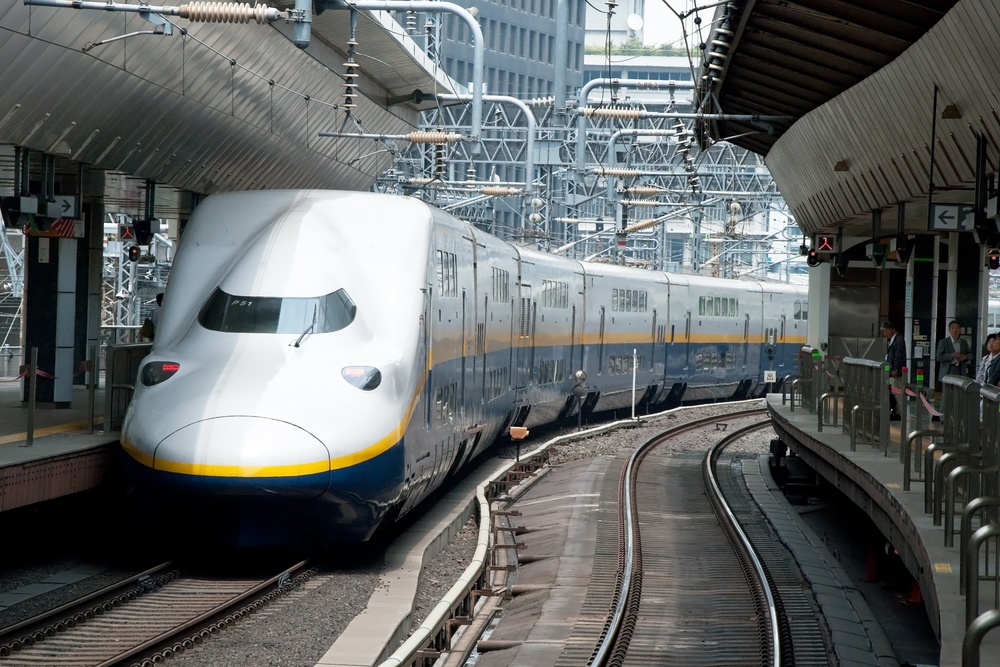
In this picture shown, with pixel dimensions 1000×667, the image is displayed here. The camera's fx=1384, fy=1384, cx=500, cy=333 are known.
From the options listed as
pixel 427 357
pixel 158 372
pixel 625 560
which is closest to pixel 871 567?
pixel 625 560

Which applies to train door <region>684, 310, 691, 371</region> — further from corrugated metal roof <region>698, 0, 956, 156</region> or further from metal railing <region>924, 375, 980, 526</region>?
metal railing <region>924, 375, 980, 526</region>

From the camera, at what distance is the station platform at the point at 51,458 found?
36.6 ft

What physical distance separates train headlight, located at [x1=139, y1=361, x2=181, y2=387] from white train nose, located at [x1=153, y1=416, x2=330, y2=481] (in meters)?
0.85

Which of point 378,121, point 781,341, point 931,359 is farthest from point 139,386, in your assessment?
point 781,341

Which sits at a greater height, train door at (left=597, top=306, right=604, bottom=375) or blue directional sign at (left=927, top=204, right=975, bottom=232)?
blue directional sign at (left=927, top=204, right=975, bottom=232)

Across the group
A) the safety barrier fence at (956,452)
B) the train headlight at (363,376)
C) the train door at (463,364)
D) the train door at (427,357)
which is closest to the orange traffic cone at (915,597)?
the safety barrier fence at (956,452)

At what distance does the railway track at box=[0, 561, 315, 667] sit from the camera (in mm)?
8914

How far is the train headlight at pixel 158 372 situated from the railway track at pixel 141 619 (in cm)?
157

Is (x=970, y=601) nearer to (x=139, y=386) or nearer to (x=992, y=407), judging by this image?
(x=992, y=407)

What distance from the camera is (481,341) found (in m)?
17.5

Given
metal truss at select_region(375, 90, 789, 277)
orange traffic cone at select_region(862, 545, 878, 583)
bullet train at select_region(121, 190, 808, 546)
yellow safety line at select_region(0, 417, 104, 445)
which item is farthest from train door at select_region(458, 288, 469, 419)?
metal truss at select_region(375, 90, 789, 277)

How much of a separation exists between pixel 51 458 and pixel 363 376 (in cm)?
274

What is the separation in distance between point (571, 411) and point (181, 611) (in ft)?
60.1

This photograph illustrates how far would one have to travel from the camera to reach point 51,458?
1172 cm
